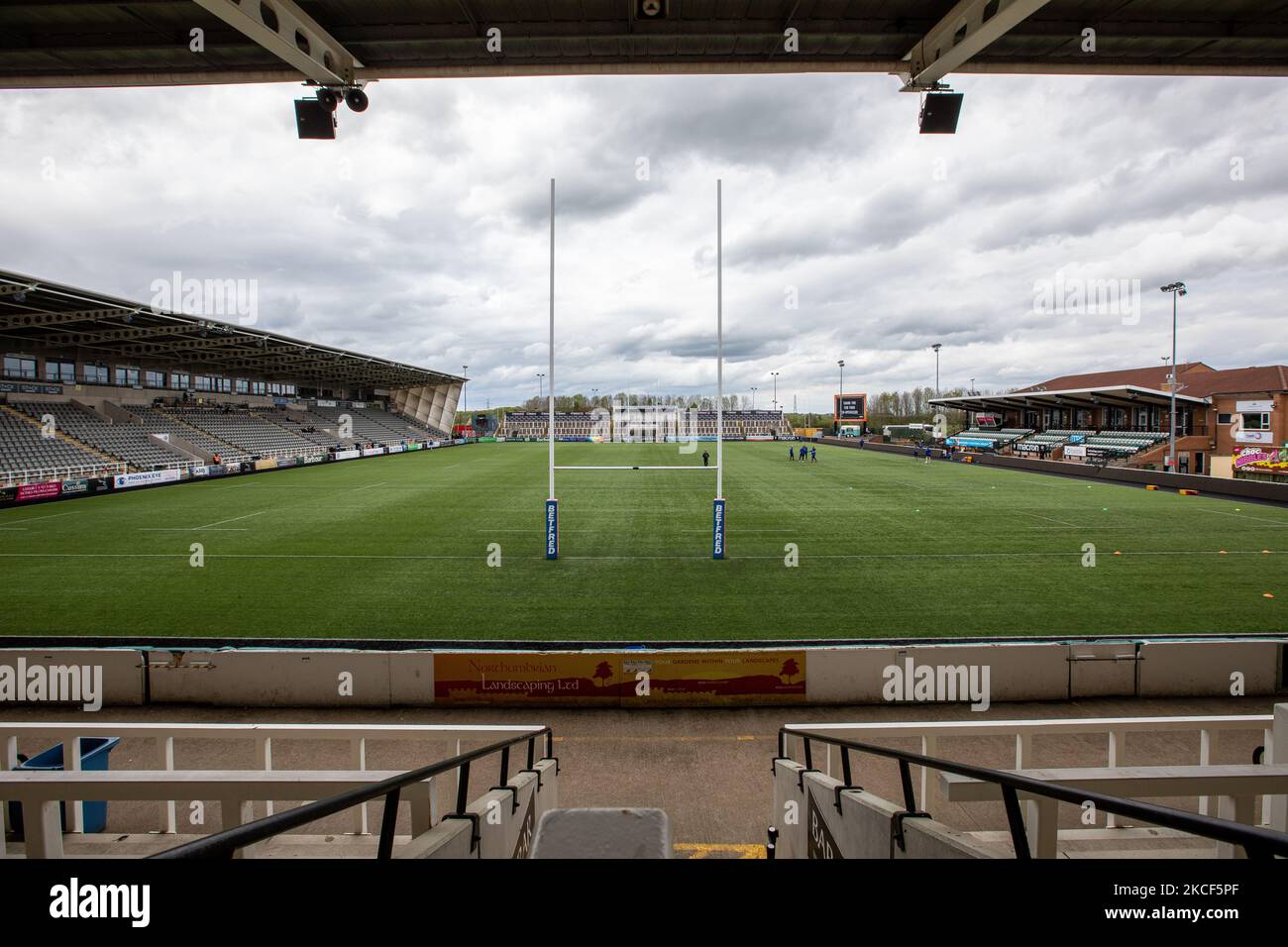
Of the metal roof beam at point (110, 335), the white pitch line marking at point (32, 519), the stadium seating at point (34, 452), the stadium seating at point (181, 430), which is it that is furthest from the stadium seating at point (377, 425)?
the white pitch line marking at point (32, 519)

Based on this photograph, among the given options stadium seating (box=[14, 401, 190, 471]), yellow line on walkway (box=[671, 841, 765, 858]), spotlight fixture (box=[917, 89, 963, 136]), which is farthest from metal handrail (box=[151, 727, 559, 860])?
stadium seating (box=[14, 401, 190, 471])

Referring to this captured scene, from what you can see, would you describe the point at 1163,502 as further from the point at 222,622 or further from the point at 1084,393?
the point at 222,622

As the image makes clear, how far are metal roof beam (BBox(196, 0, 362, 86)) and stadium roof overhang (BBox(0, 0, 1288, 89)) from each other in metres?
0.02

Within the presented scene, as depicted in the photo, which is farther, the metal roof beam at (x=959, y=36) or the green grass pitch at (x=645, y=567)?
the green grass pitch at (x=645, y=567)

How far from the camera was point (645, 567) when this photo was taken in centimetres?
1520

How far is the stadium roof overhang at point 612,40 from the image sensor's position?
6.21m

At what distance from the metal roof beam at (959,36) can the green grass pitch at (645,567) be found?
855 centimetres

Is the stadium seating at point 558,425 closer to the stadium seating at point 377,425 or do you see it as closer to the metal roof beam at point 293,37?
the stadium seating at point 377,425

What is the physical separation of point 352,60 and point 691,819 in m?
9.46

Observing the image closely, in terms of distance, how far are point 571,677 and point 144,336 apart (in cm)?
3958

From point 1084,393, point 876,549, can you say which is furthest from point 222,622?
point 1084,393
